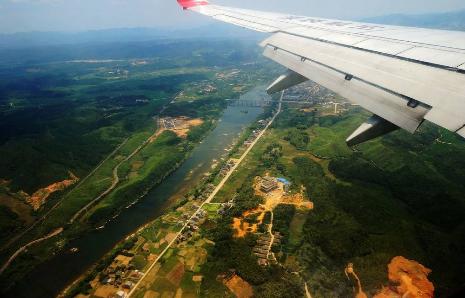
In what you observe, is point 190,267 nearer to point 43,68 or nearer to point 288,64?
point 288,64

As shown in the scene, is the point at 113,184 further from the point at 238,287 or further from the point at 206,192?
the point at 238,287

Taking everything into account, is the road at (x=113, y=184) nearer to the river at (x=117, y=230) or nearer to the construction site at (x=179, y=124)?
the construction site at (x=179, y=124)

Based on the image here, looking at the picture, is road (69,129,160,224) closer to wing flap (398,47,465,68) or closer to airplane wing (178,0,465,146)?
airplane wing (178,0,465,146)

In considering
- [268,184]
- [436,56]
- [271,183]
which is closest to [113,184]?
[268,184]

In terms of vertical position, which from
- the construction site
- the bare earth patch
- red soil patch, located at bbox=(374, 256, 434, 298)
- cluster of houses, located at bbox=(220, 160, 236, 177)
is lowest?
the construction site

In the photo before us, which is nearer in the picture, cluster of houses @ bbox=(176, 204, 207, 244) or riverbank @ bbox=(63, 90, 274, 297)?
riverbank @ bbox=(63, 90, 274, 297)

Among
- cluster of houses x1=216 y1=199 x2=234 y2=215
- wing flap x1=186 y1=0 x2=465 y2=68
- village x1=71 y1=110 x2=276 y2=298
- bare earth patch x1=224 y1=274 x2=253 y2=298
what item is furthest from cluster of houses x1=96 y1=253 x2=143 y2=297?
wing flap x1=186 y1=0 x2=465 y2=68
